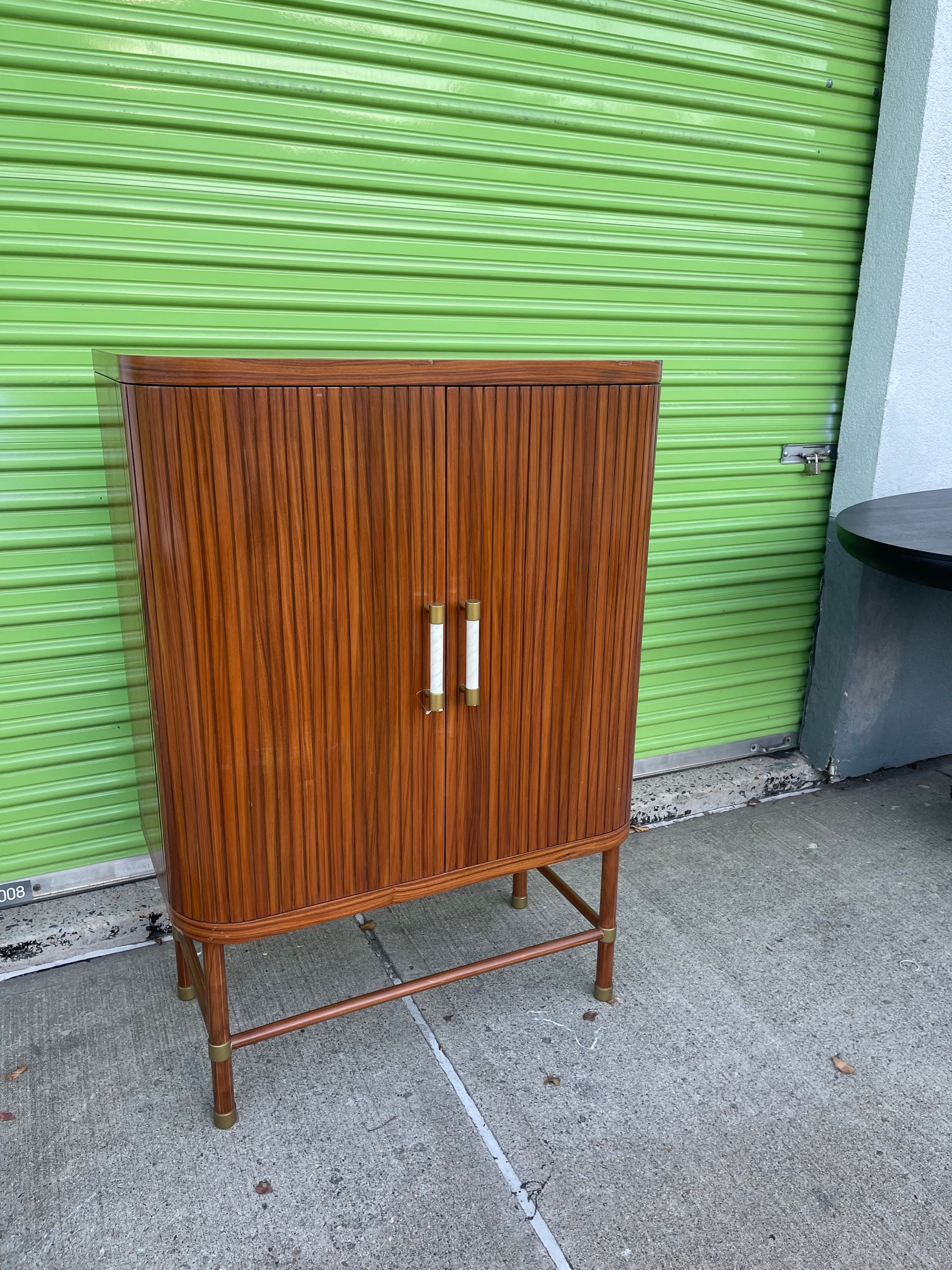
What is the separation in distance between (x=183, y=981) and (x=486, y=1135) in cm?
90

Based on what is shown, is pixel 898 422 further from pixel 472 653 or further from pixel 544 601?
pixel 472 653

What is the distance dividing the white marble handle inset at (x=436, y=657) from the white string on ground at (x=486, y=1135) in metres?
0.93

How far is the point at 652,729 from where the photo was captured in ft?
11.6

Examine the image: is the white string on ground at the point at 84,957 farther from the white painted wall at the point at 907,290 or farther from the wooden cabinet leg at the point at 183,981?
the white painted wall at the point at 907,290

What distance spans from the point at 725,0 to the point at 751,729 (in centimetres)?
258

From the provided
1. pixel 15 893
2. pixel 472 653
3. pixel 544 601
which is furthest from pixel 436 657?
pixel 15 893

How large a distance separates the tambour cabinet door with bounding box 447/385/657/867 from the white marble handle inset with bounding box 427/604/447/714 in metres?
0.04

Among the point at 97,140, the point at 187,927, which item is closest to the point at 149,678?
the point at 187,927

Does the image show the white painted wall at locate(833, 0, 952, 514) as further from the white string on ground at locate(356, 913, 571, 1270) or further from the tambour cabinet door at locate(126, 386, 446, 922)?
the white string on ground at locate(356, 913, 571, 1270)

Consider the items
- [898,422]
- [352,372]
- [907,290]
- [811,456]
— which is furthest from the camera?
[811,456]

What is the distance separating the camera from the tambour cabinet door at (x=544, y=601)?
1890mm

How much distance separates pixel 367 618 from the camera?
72.6 inches

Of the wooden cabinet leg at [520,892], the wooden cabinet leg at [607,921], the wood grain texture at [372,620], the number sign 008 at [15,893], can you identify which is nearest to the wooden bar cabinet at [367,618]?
the wood grain texture at [372,620]

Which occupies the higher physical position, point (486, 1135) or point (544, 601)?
point (544, 601)
